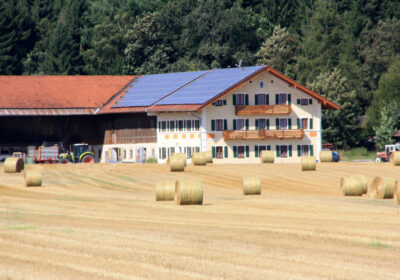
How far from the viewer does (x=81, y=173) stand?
2399 inches

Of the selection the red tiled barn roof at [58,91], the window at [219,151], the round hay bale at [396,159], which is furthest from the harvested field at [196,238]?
the red tiled barn roof at [58,91]

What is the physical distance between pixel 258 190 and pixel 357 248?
2267 cm

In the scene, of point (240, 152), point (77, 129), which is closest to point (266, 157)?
point (240, 152)

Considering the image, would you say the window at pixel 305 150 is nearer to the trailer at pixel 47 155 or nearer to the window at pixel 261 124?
the window at pixel 261 124

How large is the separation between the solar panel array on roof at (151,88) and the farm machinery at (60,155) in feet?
30.8

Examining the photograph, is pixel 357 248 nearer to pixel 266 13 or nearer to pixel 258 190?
pixel 258 190

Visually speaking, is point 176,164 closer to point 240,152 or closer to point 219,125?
point 240,152

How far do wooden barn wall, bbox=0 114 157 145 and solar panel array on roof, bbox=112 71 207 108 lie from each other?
6.08 feet

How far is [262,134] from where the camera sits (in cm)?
8825

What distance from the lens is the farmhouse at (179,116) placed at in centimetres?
8775

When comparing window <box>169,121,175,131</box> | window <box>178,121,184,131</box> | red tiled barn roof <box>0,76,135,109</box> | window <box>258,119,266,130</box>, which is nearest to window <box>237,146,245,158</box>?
window <box>258,119,266,130</box>

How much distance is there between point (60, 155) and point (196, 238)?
6037 cm

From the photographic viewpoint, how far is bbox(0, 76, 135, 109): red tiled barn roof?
91125 mm

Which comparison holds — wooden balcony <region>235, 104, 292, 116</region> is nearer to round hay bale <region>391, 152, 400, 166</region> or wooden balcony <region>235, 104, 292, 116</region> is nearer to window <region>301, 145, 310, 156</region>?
window <region>301, 145, 310, 156</region>
